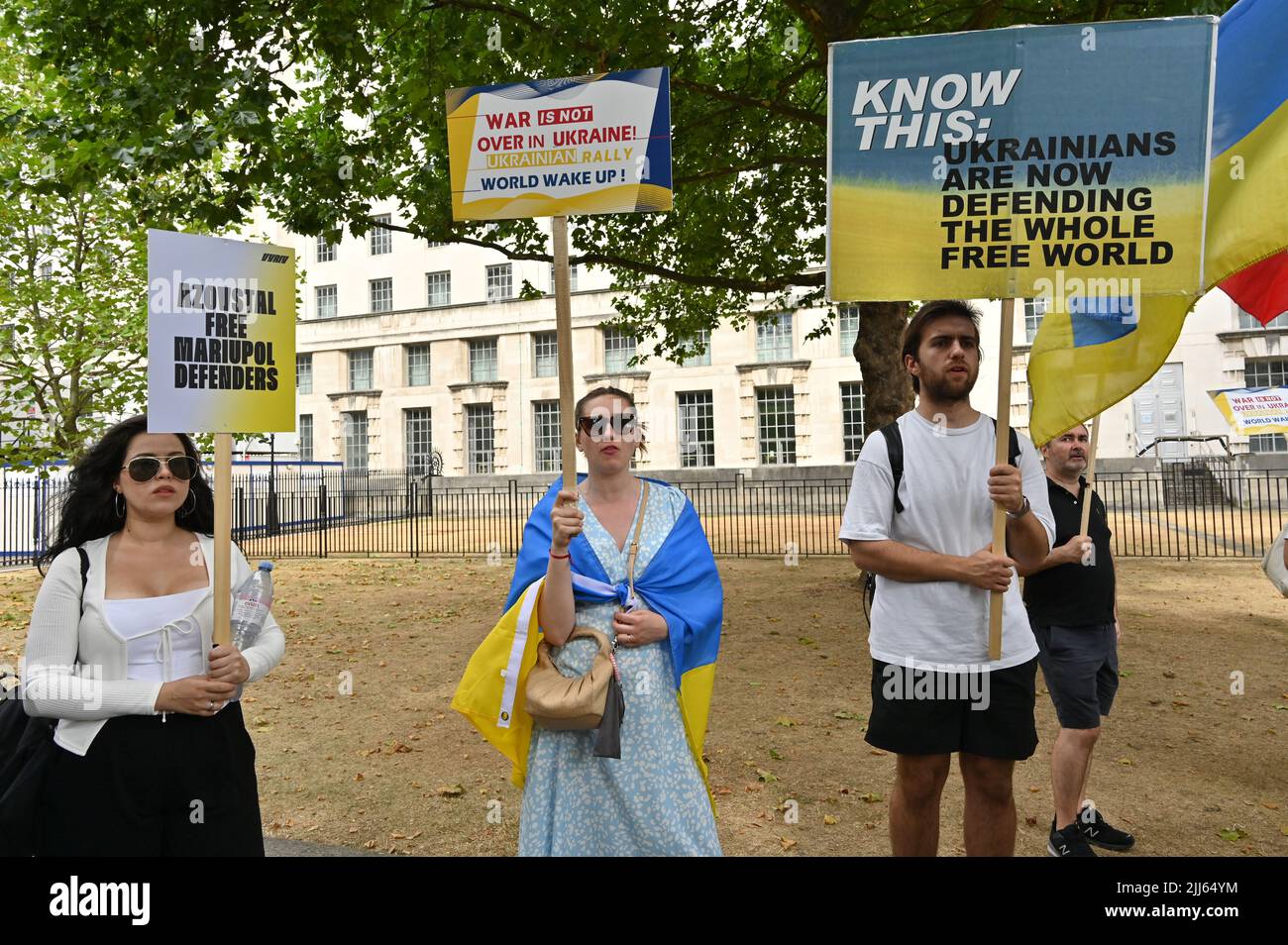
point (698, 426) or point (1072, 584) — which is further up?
point (698, 426)

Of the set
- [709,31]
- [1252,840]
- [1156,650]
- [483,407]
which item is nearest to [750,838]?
[1252,840]

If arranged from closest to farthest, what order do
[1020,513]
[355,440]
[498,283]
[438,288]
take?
[1020,513] → [498,283] → [438,288] → [355,440]

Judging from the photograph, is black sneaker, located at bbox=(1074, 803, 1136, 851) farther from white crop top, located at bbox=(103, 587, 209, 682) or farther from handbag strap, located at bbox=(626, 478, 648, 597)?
white crop top, located at bbox=(103, 587, 209, 682)

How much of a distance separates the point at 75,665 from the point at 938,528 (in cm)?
270

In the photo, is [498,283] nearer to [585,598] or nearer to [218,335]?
[218,335]

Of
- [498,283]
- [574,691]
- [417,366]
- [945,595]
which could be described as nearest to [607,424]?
[574,691]

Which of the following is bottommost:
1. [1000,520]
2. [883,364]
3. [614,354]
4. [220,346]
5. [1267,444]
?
[1000,520]

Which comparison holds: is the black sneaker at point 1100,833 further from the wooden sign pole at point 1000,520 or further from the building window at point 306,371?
the building window at point 306,371

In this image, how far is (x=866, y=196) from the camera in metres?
2.96

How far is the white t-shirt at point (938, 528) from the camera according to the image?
2.87 m

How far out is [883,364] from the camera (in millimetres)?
10914

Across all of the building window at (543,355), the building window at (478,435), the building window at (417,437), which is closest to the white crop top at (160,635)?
the building window at (543,355)

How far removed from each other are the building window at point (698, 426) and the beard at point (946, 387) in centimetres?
3508
